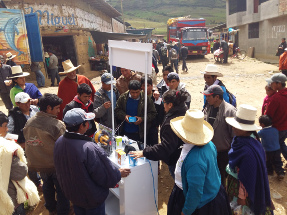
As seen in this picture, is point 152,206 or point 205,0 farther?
point 205,0

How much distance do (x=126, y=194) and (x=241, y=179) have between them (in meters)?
1.38

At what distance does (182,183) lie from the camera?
233cm

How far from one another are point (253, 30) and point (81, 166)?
2386 cm

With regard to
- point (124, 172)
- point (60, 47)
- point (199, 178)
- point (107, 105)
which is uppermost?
point (60, 47)

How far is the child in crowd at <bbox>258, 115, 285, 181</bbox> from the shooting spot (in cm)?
415

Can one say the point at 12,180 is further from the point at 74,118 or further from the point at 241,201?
the point at 241,201

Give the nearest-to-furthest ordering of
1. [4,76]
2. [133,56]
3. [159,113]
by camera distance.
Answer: [133,56], [159,113], [4,76]

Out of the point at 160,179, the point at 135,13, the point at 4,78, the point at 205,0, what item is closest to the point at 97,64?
the point at 4,78

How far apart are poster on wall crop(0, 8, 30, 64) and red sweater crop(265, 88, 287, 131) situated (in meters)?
10.2

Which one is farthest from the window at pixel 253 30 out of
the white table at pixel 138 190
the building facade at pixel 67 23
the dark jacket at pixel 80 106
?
the white table at pixel 138 190

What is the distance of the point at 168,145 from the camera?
2.77m

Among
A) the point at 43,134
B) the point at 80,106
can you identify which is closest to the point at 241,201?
the point at 43,134

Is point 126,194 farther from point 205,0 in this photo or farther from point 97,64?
point 205,0

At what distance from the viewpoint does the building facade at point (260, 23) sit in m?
17.6
